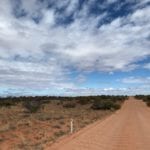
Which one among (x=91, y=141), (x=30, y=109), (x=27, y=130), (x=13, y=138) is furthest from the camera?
(x=30, y=109)

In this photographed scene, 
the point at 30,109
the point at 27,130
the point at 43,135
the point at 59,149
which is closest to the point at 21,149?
the point at 59,149

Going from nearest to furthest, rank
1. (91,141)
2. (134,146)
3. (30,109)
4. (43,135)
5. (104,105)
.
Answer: (134,146)
(91,141)
(43,135)
(30,109)
(104,105)

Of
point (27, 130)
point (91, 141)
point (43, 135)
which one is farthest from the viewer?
point (27, 130)

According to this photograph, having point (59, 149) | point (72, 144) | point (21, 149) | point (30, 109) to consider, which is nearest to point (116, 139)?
Answer: point (72, 144)

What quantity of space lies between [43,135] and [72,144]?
5001 millimetres

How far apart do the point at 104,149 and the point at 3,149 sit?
17.6 ft

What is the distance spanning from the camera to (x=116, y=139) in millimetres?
16766

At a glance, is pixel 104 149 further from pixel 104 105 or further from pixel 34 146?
pixel 104 105

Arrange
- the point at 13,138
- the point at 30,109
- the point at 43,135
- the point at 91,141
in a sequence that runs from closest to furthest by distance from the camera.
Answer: the point at 91,141
the point at 13,138
the point at 43,135
the point at 30,109

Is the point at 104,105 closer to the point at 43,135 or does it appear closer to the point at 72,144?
the point at 43,135

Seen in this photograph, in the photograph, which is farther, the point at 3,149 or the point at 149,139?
the point at 149,139

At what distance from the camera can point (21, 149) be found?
14461 millimetres

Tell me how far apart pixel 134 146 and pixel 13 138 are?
7.76m

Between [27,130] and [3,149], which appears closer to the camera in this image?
[3,149]
